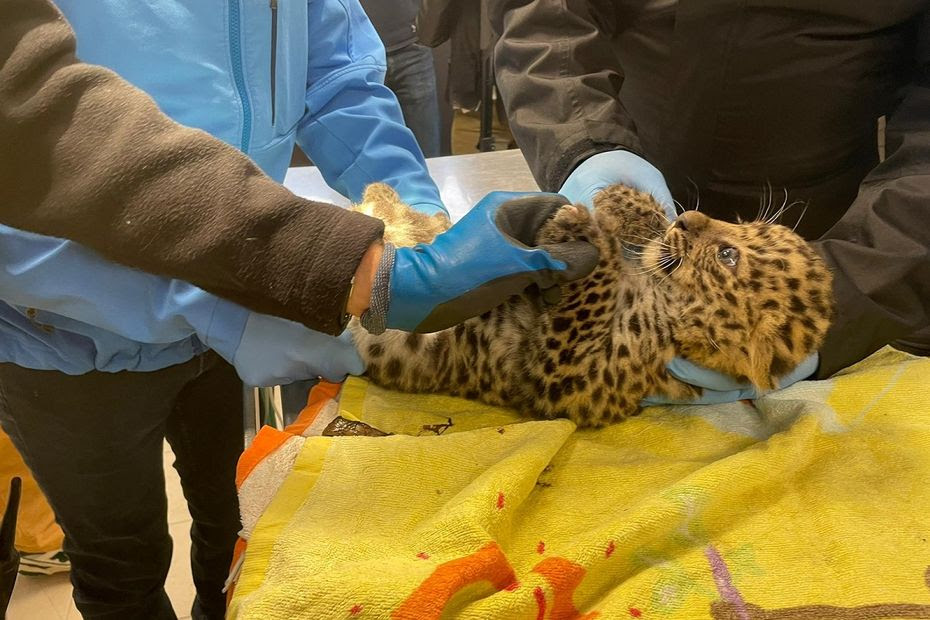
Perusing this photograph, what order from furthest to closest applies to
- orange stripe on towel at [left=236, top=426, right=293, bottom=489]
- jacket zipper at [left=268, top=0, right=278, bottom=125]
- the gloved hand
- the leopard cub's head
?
the gloved hand
the leopard cub's head
jacket zipper at [left=268, top=0, right=278, bottom=125]
orange stripe on towel at [left=236, top=426, right=293, bottom=489]

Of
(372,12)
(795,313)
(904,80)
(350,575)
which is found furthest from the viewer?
(372,12)

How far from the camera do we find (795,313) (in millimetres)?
1274

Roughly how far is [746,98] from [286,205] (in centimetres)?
113

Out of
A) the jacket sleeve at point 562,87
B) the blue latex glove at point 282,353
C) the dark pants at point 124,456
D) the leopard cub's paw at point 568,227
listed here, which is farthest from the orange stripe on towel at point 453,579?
the jacket sleeve at point 562,87

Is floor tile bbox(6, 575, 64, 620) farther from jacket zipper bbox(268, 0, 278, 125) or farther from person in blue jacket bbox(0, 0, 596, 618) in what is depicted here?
jacket zipper bbox(268, 0, 278, 125)

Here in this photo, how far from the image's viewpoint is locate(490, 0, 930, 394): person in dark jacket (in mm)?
1221

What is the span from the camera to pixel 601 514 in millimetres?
1058

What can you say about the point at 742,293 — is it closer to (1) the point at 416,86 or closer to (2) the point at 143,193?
(2) the point at 143,193

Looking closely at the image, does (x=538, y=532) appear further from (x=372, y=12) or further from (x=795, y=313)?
(x=372, y=12)

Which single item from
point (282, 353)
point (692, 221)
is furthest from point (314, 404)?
point (692, 221)

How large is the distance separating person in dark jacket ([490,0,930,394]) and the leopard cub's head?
48mm

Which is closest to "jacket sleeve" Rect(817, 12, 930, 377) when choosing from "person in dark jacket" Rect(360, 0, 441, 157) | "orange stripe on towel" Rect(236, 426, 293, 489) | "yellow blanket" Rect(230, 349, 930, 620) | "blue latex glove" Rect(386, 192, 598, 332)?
"yellow blanket" Rect(230, 349, 930, 620)

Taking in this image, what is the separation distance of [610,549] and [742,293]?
0.66 metres

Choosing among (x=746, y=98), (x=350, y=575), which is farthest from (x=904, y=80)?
(x=350, y=575)
